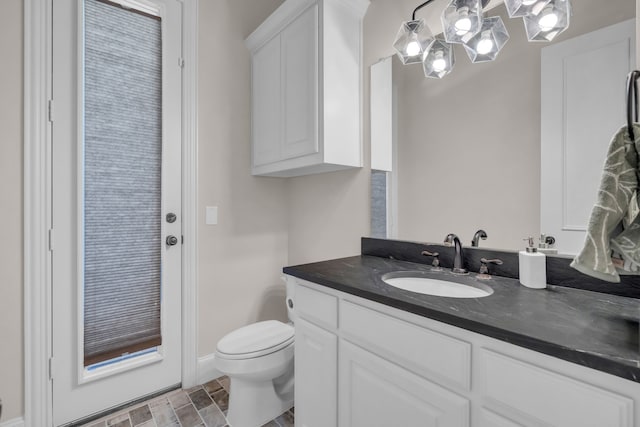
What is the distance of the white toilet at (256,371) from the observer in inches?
56.2

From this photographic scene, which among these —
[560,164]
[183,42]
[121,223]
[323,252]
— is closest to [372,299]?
[560,164]

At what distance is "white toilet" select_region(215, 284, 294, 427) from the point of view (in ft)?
4.69

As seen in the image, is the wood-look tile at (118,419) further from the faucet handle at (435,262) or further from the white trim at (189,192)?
the faucet handle at (435,262)

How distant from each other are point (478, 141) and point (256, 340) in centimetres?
146

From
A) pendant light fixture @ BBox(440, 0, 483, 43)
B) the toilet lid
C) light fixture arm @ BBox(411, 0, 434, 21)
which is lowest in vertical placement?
the toilet lid

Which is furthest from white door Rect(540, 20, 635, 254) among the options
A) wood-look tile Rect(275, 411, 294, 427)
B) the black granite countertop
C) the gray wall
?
the gray wall

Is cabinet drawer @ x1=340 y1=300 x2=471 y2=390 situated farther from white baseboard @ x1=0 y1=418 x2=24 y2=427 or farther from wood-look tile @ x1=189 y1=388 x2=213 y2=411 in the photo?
white baseboard @ x1=0 y1=418 x2=24 y2=427

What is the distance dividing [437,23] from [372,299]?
1.34 m

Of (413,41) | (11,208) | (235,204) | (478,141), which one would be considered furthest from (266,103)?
(11,208)

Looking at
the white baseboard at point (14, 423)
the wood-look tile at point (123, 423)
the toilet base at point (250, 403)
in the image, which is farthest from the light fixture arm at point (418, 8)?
the white baseboard at point (14, 423)

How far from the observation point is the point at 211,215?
194 centimetres

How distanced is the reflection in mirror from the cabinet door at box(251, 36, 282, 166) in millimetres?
725

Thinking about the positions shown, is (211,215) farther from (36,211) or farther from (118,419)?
(118,419)

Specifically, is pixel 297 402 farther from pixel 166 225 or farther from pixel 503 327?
pixel 166 225
